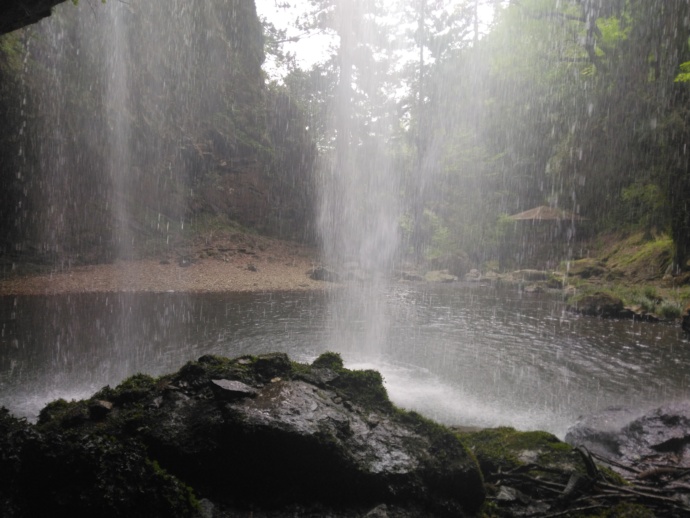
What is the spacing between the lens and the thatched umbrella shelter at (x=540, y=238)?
68.7 feet

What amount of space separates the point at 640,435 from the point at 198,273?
44.7 ft

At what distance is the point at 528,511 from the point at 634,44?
1897 cm

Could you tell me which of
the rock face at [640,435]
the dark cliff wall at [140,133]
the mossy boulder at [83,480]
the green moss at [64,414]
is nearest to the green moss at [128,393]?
the green moss at [64,414]

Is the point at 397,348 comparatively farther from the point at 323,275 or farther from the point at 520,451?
the point at 323,275

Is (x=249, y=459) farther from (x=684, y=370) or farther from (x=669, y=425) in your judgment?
(x=684, y=370)

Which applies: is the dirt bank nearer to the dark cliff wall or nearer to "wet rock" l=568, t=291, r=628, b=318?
the dark cliff wall

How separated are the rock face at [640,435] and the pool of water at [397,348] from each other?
0.55 m

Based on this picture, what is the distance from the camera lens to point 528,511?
2398mm

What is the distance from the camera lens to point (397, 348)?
805 cm

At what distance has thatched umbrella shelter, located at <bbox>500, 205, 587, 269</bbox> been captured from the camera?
68.7 ft

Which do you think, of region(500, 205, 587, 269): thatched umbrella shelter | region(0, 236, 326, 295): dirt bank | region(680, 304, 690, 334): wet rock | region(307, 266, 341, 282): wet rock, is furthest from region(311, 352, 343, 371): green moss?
region(500, 205, 587, 269): thatched umbrella shelter

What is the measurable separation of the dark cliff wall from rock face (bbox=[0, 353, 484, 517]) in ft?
42.1

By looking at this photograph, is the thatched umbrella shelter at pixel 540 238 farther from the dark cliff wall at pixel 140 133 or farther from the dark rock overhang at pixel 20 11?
the dark rock overhang at pixel 20 11

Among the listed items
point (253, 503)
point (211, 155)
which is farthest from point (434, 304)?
point (211, 155)
